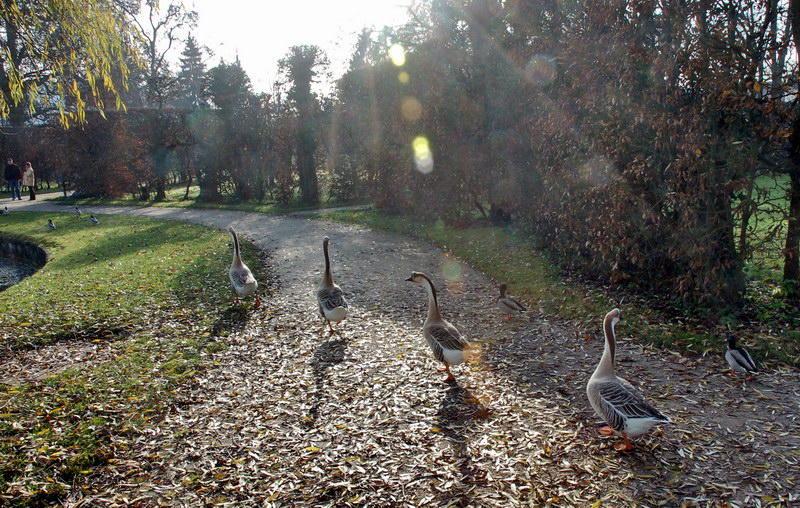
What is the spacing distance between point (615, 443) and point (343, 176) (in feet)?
88.3

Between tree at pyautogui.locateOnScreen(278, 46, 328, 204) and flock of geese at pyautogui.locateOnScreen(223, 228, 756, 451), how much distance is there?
20505 millimetres

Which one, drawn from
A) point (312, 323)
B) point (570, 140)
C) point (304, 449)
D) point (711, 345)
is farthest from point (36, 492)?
point (570, 140)

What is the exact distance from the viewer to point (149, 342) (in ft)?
27.3

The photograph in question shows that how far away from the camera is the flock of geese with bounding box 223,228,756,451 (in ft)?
16.1

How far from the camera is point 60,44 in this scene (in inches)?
347

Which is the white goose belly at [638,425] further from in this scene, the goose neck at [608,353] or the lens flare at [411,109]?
the lens flare at [411,109]

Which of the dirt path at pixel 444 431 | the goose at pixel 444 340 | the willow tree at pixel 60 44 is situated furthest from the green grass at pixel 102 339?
the willow tree at pixel 60 44

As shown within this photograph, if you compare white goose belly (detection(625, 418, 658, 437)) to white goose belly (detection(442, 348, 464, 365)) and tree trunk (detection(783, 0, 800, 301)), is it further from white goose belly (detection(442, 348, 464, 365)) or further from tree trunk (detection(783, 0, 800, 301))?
tree trunk (detection(783, 0, 800, 301))

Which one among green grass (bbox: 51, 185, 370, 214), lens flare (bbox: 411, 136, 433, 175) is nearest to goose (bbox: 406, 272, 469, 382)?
lens flare (bbox: 411, 136, 433, 175)

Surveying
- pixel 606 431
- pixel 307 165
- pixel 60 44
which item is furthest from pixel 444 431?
pixel 307 165

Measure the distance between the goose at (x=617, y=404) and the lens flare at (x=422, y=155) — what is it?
48.9 feet

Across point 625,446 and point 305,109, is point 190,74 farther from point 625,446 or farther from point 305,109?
point 625,446

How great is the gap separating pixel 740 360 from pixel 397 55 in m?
19.3

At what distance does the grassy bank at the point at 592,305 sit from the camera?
748 cm
